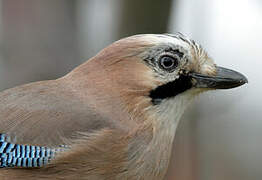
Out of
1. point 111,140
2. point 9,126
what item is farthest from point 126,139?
point 9,126

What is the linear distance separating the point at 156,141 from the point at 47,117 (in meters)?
0.55

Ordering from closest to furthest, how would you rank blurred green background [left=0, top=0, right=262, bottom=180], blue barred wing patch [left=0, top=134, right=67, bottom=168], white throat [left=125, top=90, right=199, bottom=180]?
blue barred wing patch [left=0, top=134, right=67, bottom=168], white throat [left=125, top=90, right=199, bottom=180], blurred green background [left=0, top=0, right=262, bottom=180]

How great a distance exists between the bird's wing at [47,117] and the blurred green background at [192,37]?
238cm

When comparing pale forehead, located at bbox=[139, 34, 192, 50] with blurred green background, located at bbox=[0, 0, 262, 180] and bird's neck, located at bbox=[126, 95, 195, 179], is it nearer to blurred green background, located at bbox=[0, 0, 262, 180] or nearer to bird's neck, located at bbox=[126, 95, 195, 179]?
bird's neck, located at bbox=[126, 95, 195, 179]

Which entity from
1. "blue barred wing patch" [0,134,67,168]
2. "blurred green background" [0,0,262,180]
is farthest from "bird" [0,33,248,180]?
"blurred green background" [0,0,262,180]

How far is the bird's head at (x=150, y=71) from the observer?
323 cm

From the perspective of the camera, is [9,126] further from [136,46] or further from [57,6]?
[57,6]

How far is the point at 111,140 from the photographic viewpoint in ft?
10.3

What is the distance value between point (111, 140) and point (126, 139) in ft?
0.25

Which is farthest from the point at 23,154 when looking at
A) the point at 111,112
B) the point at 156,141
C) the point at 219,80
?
the point at 219,80

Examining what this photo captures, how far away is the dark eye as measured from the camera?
3.24 metres

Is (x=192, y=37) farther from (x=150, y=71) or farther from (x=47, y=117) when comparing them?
(x=47, y=117)

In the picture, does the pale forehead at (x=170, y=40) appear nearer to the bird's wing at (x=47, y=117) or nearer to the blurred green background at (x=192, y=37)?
the bird's wing at (x=47, y=117)

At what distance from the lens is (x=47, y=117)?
3174 mm
